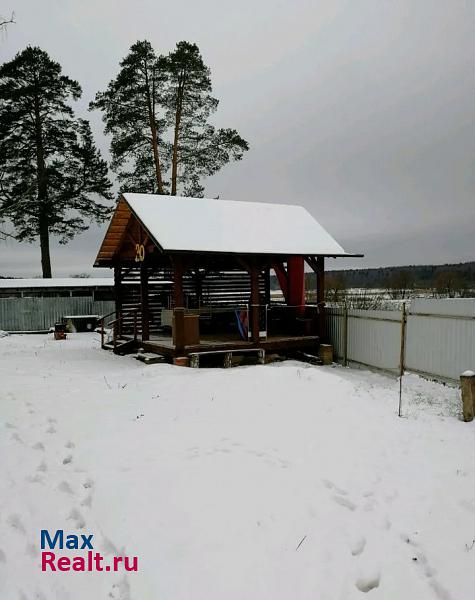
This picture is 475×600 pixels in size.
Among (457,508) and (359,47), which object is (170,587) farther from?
(359,47)

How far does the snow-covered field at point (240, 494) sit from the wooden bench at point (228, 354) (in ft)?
13.7

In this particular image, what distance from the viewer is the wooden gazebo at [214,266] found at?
38.5 ft

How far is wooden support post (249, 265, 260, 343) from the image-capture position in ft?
40.7

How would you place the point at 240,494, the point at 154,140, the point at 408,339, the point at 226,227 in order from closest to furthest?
the point at 240,494 < the point at 408,339 < the point at 226,227 < the point at 154,140

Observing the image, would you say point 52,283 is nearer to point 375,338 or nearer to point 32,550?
point 375,338

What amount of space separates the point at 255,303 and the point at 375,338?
10.9 ft

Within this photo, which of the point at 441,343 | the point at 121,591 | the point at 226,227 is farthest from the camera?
the point at 226,227

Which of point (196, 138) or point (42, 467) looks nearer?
point (42, 467)

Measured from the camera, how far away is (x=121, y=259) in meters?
15.5

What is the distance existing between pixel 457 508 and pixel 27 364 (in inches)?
397

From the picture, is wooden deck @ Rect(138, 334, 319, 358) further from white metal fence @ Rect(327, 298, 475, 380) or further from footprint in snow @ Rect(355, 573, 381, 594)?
footprint in snow @ Rect(355, 573, 381, 594)

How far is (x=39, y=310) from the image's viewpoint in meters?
22.2

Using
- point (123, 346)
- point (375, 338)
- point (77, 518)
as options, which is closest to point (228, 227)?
point (123, 346)

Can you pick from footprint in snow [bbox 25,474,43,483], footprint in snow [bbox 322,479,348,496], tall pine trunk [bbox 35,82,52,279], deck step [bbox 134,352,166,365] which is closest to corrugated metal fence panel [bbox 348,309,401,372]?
deck step [bbox 134,352,166,365]
